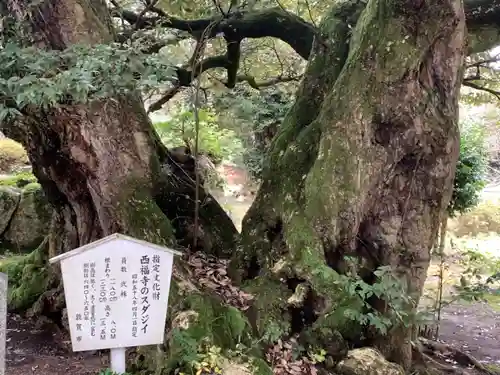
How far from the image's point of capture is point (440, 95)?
4824 mm

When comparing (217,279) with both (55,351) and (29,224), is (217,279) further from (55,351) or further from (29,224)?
Result: (29,224)

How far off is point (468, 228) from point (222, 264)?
13.8 m

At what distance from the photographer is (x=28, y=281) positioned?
262 inches

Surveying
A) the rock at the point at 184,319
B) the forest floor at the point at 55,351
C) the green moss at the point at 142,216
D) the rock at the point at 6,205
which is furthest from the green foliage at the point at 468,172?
the rock at the point at 6,205

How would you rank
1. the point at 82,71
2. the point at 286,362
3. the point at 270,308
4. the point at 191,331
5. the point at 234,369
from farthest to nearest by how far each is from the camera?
the point at 270,308 → the point at 286,362 → the point at 191,331 → the point at 234,369 → the point at 82,71

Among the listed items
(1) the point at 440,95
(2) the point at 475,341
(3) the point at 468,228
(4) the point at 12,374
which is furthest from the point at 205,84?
(3) the point at 468,228

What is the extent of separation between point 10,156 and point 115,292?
12.8m

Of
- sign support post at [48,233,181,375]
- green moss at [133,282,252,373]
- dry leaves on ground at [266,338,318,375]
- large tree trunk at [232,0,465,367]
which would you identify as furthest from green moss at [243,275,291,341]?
sign support post at [48,233,181,375]

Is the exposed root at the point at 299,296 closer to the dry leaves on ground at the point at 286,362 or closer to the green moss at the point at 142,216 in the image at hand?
the dry leaves on ground at the point at 286,362

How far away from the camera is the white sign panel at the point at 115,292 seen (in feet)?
10.0

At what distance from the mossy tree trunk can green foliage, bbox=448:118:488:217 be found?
726 centimetres

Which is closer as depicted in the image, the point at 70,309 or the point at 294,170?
the point at 70,309

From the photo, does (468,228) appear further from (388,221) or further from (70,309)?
(70,309)

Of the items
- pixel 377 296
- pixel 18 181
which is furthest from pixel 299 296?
pixel 18 181
